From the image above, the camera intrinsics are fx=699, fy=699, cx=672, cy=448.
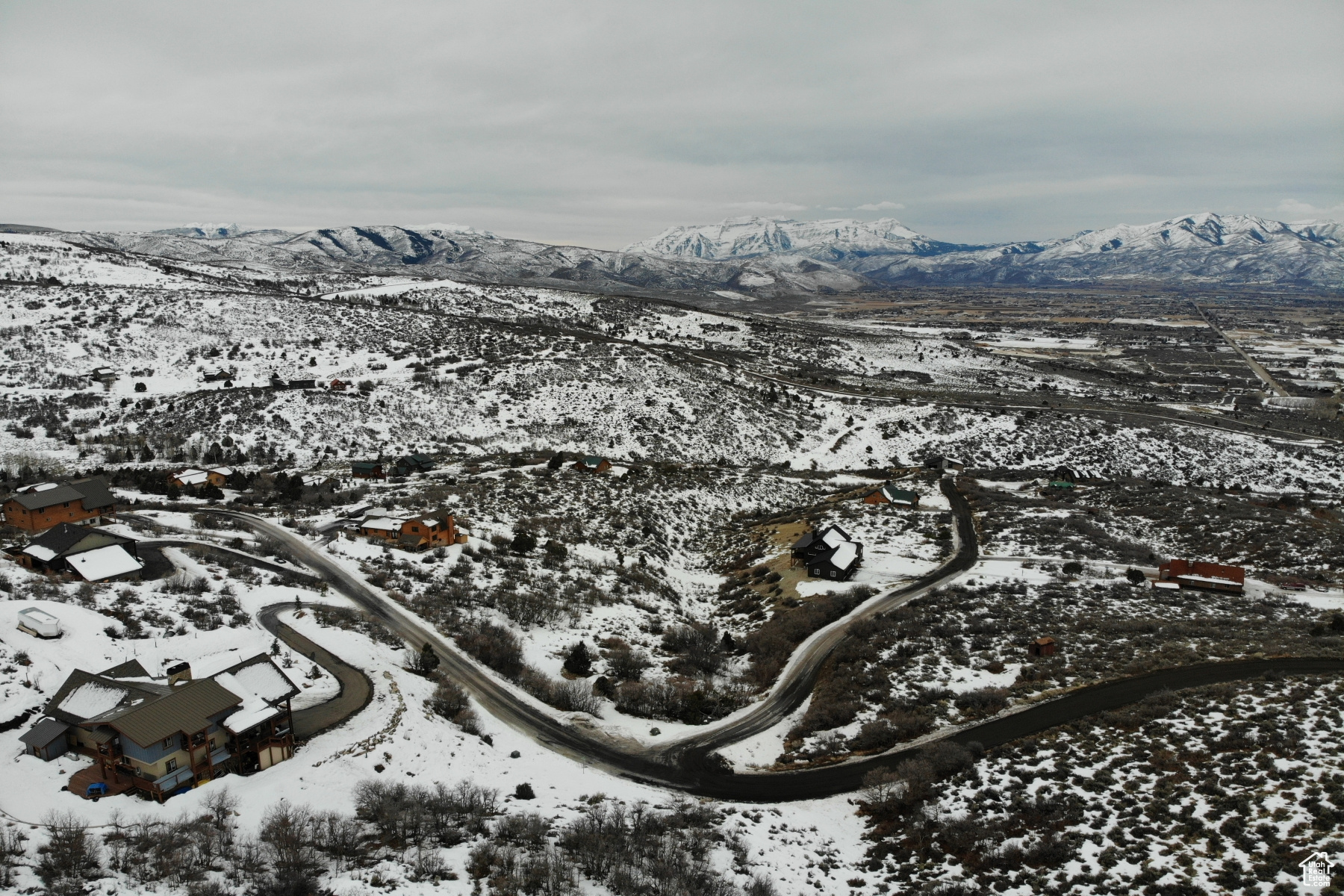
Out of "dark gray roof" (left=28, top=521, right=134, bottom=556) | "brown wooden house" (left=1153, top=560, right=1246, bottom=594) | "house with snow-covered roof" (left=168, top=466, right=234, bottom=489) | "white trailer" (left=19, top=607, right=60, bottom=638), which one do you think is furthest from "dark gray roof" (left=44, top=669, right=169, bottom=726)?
"brown wooden house" (left=1153, top=560, right=1246, bottom=594)

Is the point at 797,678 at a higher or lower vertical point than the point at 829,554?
lower

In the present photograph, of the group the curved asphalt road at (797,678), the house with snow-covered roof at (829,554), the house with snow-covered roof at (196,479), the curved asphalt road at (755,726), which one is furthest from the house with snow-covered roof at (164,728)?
the house with snow-covered roof at (196,479)

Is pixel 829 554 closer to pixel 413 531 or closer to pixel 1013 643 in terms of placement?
pixel 1013 643

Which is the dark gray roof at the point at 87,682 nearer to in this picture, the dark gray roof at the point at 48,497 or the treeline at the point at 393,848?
the treeline at the point at 393,848

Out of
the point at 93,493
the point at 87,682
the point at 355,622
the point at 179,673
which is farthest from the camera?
the point at 93,493

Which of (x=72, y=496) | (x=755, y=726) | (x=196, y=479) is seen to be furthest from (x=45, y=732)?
(x=196, y=479)

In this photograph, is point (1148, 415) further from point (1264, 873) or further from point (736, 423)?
point (1264, 873)

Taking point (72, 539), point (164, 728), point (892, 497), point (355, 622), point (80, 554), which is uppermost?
point (72, 539)
